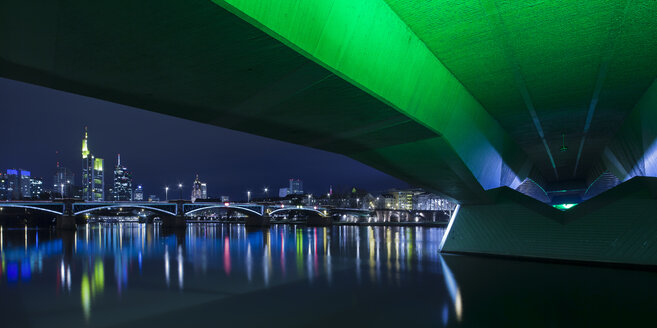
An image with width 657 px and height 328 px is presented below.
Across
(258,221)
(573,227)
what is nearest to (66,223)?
(258,221)

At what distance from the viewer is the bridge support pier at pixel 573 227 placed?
1850 centimetres

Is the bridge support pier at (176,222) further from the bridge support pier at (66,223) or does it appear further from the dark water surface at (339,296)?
the dark water surface at (339,296)

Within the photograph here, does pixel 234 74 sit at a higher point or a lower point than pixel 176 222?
higher

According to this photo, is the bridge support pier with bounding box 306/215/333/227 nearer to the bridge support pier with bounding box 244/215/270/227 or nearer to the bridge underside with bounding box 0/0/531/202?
the bridge support pier with bounding box 244/215/270/227

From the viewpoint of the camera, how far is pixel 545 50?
11016 mm

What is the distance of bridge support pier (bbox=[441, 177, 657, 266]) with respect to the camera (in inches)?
728

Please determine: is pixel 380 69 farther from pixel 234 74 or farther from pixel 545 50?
pixel 545 50

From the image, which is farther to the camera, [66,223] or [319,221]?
[319,221]

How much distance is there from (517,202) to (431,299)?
1248 cm

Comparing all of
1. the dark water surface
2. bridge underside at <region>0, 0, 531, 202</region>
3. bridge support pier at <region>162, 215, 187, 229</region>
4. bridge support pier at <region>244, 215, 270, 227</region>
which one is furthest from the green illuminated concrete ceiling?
bridge support pier at <region>244, 215, 270, 227</region>

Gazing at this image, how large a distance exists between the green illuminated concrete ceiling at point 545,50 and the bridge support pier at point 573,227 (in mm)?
4877

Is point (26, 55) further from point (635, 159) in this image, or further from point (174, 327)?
point (635, 159)

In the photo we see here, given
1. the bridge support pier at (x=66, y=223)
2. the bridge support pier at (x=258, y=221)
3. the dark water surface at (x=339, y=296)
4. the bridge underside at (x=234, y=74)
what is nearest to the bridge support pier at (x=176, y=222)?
the bridge support pier at (x=66, y=223)

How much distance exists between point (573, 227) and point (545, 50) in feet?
45.3
